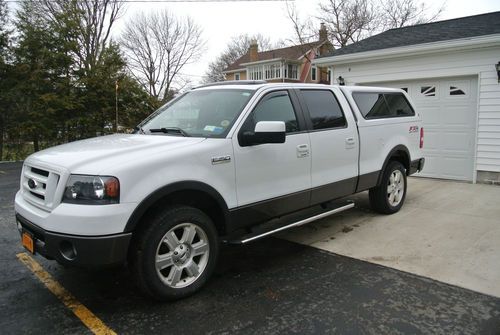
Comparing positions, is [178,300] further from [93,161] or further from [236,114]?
[236,114]

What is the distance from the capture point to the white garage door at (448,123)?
334 inches

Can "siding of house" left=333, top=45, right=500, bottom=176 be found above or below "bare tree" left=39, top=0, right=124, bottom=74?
below

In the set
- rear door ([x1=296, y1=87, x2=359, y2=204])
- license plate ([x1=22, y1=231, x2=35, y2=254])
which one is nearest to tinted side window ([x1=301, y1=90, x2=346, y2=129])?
rear door ([x1=296, y1=87, x2=359, y2=204])

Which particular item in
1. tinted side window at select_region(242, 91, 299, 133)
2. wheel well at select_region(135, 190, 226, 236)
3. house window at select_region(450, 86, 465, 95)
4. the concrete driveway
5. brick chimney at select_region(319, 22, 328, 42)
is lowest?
the concrete driveway

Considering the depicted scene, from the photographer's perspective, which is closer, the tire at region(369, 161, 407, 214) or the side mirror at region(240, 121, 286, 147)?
the side mirror at region(240, 121, 286, 147)

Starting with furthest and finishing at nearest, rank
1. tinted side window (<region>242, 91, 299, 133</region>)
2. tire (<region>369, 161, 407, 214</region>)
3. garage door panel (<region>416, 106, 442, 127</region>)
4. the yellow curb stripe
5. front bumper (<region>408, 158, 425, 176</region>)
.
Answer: garage door panel (<region>416, 106, 442, 127</region>), front bumper (<region>408, 158, 425, 176</region>), tire (<region>369, 161, 407, 214</region>), tinted side window (<region>242, 91, 299, 133</region>), the yellow curb stripe

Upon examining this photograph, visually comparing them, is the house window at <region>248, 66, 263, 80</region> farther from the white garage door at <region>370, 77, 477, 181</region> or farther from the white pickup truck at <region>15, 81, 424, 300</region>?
the white pickup truck at <region>15, 81, 424, 300</region>

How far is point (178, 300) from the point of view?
10.8 ft

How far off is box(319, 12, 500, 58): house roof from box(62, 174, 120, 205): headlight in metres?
8.17

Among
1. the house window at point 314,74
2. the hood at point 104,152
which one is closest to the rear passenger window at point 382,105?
the hood at point 104,152

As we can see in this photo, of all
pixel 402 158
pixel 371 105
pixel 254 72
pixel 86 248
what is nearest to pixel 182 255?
pixel 86 248

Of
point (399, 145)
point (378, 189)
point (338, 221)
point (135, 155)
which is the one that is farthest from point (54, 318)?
point (399, 145)

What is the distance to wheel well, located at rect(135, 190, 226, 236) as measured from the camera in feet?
10.4

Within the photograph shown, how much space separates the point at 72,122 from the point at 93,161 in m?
14.8
